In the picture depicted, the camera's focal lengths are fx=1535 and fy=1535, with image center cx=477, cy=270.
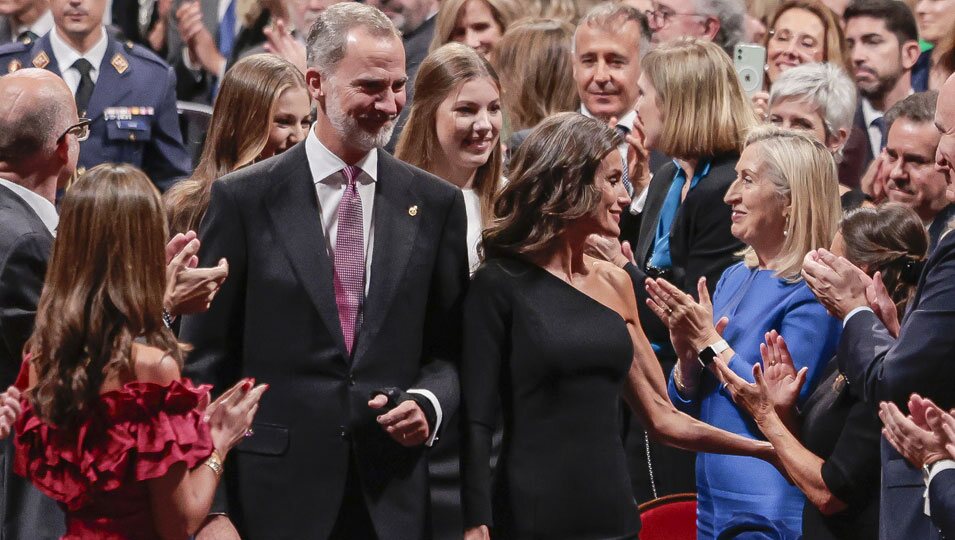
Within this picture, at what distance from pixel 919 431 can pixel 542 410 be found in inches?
36.6

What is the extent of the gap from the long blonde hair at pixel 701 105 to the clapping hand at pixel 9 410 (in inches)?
113

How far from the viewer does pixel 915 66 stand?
7.46m

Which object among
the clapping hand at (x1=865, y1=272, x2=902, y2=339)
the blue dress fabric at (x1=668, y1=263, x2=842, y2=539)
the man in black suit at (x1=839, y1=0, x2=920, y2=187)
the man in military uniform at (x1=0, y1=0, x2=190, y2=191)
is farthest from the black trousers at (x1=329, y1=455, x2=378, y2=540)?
the man in black suit at (x1=839, y1=0, x2=920, y2=187)

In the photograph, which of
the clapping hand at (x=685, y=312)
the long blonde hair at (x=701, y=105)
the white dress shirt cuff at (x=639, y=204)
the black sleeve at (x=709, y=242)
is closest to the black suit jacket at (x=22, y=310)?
the clapping hand at (x=685, y=312)

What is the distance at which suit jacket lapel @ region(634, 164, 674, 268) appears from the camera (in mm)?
5930

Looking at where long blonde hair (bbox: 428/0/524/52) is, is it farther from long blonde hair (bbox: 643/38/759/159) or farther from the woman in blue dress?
the woman in blue dress

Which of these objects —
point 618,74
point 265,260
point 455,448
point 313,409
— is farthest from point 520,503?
point 618,74

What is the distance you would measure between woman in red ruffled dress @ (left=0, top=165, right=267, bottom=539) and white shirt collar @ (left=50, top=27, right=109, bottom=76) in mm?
3700

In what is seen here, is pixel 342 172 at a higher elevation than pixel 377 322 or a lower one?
higher

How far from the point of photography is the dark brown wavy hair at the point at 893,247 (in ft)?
13.7

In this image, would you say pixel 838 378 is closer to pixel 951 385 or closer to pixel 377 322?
pixel 951 385

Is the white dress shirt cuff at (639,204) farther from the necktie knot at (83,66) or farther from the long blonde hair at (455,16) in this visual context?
the necktie knot at (83,66)

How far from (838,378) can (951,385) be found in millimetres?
611

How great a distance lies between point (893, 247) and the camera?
420 centimetres
